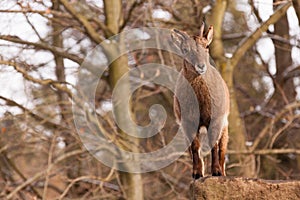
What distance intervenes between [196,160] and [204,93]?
54 centimetres

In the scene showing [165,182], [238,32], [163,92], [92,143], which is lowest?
[165,182]

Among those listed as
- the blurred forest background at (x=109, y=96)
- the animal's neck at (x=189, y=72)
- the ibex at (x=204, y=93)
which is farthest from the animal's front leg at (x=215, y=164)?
the blurred forest background at (x=109, y=96)

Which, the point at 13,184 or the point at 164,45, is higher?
the point at 164,45

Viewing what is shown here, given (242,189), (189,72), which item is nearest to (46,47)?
(189,72)

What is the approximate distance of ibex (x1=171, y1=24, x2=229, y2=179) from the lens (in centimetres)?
517

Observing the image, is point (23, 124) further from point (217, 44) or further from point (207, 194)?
point (207, 194)

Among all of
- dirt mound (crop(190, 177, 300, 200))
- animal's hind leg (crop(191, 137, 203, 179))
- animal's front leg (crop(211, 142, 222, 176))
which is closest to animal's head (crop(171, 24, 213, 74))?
animal's hind leg (crop(191, 137, 203, 179))

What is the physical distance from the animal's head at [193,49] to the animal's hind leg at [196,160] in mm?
574

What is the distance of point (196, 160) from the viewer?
210 inches

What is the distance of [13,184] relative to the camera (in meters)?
13.4

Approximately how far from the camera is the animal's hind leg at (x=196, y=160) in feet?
17.4

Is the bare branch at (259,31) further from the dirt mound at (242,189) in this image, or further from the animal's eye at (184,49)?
the dirt mound at (242,189)

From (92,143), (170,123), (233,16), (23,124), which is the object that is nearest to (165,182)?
(170,123)

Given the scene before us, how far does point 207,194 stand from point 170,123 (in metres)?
8.64
